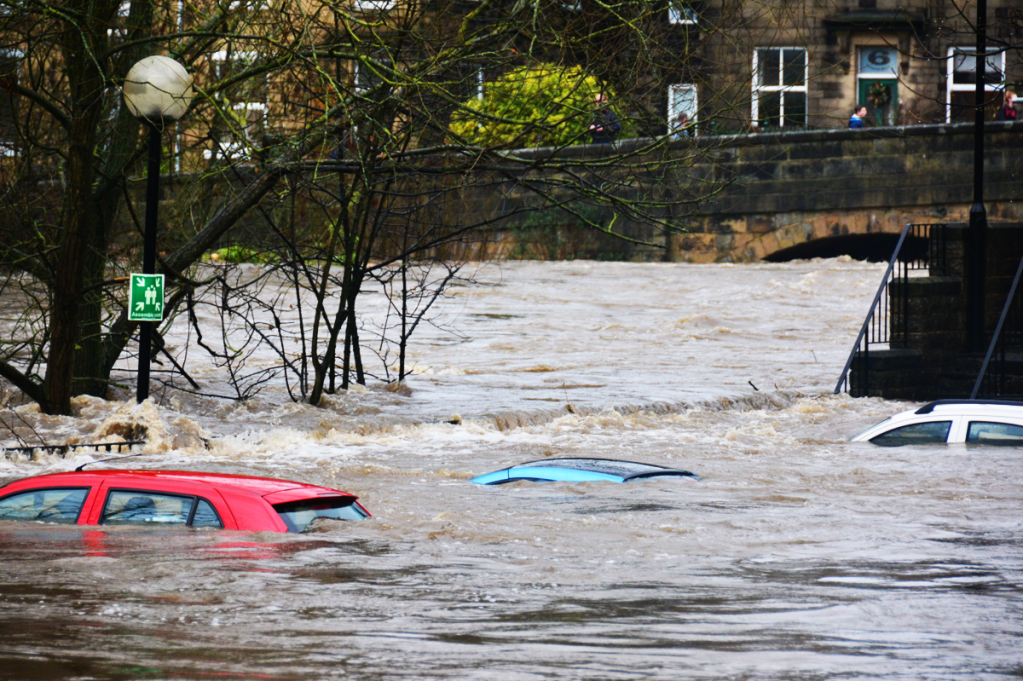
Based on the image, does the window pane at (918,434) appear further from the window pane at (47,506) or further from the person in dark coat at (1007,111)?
the person in dark coat at (1007,111)

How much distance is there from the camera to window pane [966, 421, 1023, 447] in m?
10.9

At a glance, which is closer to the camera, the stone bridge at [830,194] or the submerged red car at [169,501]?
the submerged red car at [169,501]

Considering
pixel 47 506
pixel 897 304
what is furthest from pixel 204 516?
pixel 897 304

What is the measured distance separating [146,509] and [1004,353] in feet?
45.0

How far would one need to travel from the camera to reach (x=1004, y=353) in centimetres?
1775

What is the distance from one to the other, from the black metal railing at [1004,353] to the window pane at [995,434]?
569 centimetres

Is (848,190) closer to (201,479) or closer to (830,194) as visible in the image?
(830,194)

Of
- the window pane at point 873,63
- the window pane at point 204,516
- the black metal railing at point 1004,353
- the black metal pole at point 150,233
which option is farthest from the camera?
the window pane at point 873,63

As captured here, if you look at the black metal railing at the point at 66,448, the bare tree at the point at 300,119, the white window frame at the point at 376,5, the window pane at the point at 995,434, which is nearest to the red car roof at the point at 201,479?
the black metal railing at the point at 66,448

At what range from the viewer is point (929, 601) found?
260 inches

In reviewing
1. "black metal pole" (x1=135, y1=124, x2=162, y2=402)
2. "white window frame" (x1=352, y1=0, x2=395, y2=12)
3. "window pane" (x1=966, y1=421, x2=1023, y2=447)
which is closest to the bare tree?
"white window frame" (x1=352, y1=0, x2=395, y2=12)

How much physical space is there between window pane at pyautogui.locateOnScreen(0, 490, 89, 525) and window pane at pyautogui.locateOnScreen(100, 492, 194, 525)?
250 millimetres

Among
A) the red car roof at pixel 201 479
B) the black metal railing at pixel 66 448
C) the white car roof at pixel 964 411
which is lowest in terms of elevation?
the black metal railing at pixel 66 448

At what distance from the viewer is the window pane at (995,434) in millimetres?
10930
